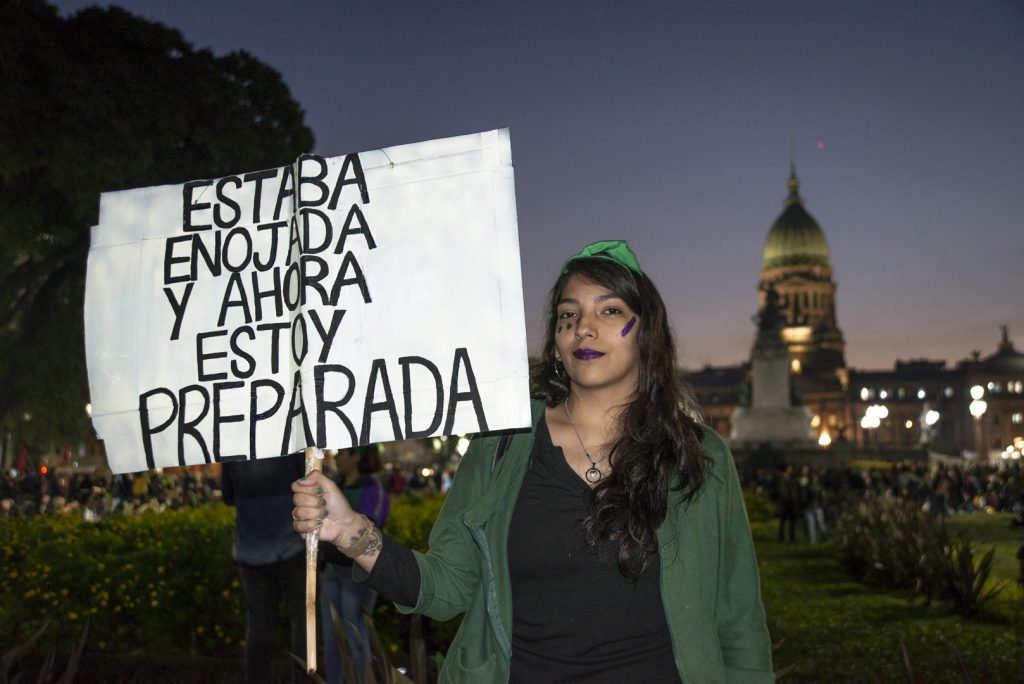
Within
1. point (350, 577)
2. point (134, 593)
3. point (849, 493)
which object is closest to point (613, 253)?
point (350, 577)

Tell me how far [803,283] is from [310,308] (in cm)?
12967

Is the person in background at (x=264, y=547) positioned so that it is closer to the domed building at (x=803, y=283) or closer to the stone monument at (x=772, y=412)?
the stone monument at (x=772, y=412)

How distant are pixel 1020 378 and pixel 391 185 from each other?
135340 millimetres

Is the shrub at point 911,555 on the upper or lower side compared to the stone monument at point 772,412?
lower

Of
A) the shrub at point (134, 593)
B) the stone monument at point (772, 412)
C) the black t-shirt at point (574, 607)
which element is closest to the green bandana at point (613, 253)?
the black t-shirt at point (574, 607)

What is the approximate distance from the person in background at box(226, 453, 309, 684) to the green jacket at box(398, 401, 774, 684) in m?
2.48

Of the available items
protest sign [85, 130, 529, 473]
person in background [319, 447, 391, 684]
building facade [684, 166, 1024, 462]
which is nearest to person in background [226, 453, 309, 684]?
person in background [319, 447, 391, 684]

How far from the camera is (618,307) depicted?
2641mm

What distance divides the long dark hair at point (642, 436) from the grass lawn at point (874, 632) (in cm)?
307

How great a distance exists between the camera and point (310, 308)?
2.72 metres

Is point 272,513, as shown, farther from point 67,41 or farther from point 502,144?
point 67,41

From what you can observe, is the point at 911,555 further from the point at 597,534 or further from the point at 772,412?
the point at 772,412

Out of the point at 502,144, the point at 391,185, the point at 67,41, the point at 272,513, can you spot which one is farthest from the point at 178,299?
the point at 67,41

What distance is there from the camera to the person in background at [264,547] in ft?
16.3
